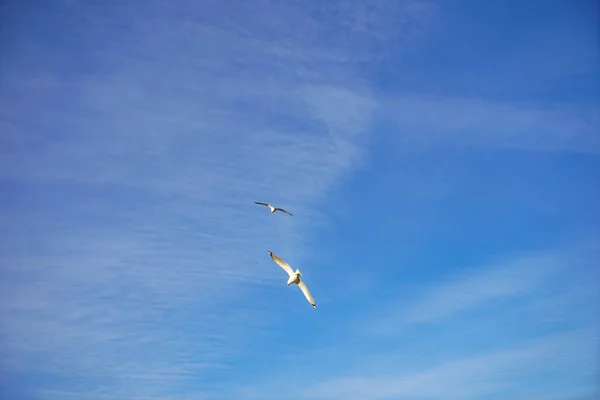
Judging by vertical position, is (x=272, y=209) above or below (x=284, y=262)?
above

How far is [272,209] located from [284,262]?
6931 millimetres

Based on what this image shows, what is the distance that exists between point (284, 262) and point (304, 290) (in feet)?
15.6

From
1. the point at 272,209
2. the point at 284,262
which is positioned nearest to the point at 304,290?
the point at 284,262

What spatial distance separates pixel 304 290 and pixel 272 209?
417 inches

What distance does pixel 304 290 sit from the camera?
230ft

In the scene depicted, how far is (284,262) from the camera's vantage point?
68.2 m

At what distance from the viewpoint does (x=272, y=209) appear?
7088 centimetres

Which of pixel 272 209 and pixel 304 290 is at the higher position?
pixel 272 209

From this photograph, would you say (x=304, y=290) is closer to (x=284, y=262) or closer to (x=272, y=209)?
(x=284, y=262)
